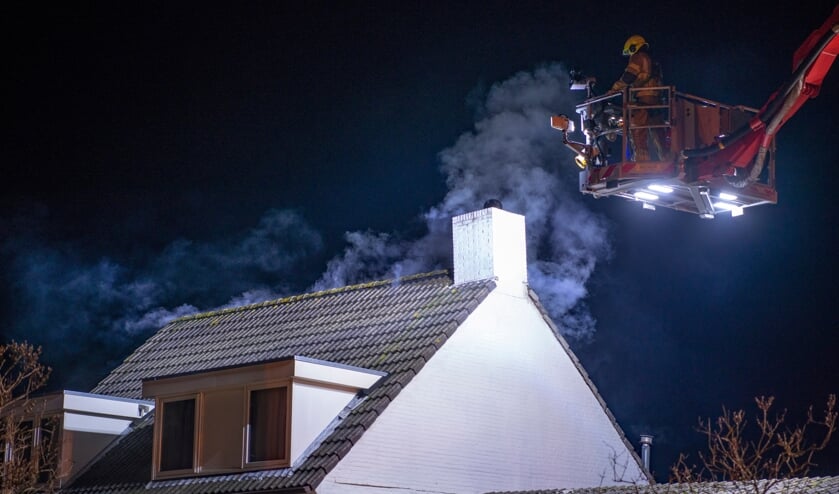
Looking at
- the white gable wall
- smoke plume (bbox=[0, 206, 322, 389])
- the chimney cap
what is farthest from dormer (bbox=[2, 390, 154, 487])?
smoke plume (bbox=[0, 206, 322, 389])

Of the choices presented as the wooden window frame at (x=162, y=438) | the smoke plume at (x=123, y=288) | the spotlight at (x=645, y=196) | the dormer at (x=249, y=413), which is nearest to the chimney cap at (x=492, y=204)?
the dormer at (x=249, y=413)

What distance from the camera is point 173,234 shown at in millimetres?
51625

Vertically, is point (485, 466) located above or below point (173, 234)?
below

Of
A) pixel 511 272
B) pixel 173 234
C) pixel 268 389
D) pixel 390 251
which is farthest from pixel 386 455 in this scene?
pixel 173 234

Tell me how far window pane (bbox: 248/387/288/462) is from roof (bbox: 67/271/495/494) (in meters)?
0.39

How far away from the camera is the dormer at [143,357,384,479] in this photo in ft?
59.5

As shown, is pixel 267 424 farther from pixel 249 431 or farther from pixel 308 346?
pixel 308 346

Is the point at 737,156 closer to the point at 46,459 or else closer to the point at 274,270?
the point at 46,459

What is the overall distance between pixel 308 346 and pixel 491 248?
359 cm

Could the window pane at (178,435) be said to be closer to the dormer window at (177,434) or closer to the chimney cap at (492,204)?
the dormer window at (177,434)

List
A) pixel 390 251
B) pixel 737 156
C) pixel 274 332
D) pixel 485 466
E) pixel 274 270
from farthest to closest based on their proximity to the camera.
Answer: pixel 274 270 → pixel 390 251 → pixel 274 332 → pixel 485 466 → pixel 737 156

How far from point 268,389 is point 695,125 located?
728cm

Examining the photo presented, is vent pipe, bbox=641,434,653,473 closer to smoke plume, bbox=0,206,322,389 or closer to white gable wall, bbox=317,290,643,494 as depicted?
white gable wall, bbox=317,290,643,494

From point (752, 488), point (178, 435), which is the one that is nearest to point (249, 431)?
point (178, 435)
